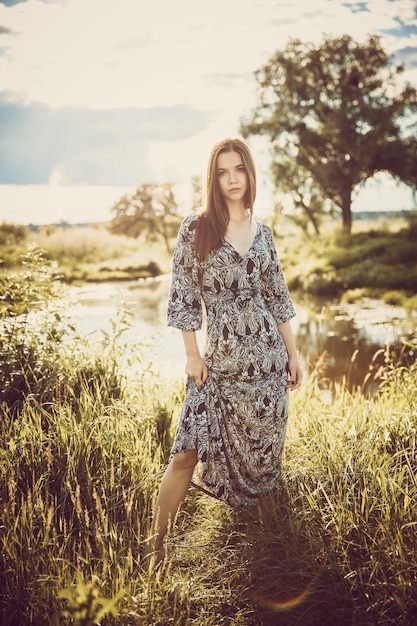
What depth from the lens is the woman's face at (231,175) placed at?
2691 mm

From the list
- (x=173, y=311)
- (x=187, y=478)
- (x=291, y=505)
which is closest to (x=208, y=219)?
(x=173, y=311)

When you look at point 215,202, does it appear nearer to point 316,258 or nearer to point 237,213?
point 237,213

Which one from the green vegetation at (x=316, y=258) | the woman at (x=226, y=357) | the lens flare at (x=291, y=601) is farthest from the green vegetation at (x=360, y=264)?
the lens flare at (x=291, y=601)

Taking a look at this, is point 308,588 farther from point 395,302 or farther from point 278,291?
point 395,302

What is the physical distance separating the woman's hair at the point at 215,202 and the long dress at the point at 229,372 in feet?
0.14

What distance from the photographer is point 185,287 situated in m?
2.61

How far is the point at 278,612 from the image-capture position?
7.31ft

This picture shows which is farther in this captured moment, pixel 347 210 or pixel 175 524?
pixel 347 210

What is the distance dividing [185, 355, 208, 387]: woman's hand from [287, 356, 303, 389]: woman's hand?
1.72ft

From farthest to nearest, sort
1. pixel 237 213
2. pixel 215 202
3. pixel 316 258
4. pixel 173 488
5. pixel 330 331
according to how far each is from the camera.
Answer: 1. pixel 316 258
2. pixel 330 331
3. pixel 237 213
4. pixel 215 202
5. pixel 173 488

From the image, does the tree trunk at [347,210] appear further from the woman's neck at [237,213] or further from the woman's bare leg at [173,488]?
the woman's bare leg at [173,488]

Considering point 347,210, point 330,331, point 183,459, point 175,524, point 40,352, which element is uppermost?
point 347,210

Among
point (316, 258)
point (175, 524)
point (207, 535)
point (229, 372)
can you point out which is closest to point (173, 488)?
point (207, 535)

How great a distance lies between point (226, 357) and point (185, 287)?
40 centimetres
